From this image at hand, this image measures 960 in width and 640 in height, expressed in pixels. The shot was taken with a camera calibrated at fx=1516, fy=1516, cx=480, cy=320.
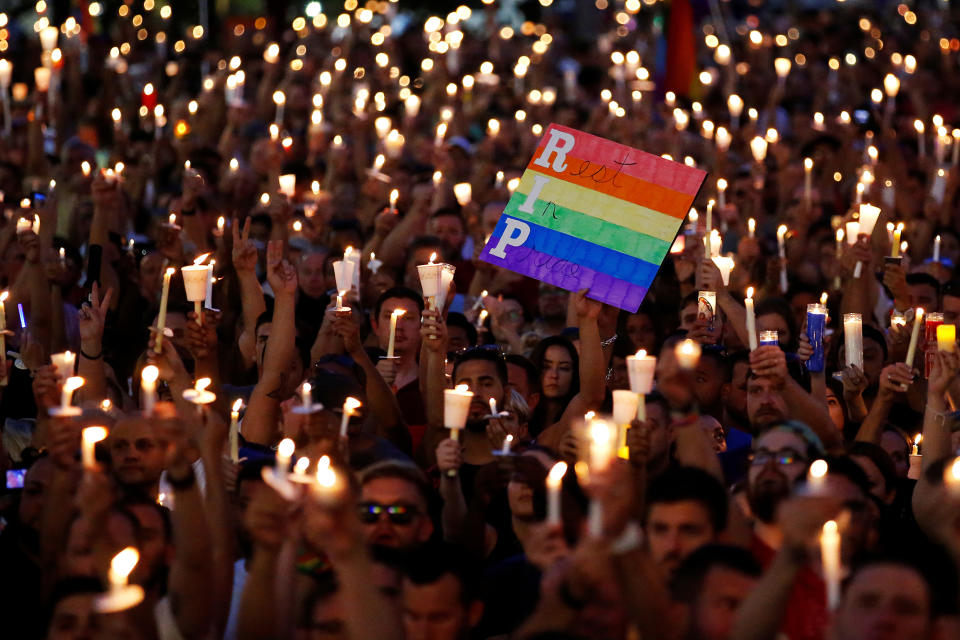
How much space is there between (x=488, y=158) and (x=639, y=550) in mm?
7704

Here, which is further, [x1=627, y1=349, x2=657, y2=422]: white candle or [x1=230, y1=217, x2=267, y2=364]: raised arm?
[x1=230, y1=217, x2=267, y2=364]: raised arm

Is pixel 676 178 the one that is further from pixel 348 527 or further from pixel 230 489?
pixel 348 527

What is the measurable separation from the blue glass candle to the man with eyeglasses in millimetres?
2174

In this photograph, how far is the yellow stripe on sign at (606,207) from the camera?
22.6 feet

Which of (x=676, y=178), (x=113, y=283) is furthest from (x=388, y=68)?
(x=676, y=178)

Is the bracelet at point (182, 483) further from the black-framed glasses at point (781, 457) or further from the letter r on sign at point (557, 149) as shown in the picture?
the letter r on sign at point (557, 149)

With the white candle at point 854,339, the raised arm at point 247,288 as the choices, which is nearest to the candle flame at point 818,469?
the white candle at point 854,339

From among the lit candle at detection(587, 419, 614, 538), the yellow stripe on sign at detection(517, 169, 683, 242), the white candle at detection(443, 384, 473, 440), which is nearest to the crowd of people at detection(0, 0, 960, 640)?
the lit candle at detection(587, 419, 614, 538)

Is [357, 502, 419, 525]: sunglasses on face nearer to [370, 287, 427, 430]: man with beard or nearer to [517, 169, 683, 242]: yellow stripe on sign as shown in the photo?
[370, 287, 427, 430]: man with beard

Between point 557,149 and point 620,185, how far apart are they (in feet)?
1.25

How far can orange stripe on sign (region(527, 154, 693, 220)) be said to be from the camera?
692 centimetres

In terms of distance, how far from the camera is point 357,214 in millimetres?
11156

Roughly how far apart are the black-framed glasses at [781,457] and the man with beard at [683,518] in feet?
1.51

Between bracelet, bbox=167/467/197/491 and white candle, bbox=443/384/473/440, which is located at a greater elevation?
white candle, bbox=443/384/473/440
